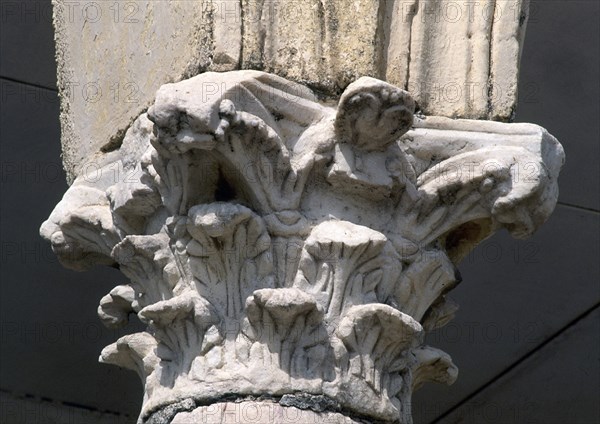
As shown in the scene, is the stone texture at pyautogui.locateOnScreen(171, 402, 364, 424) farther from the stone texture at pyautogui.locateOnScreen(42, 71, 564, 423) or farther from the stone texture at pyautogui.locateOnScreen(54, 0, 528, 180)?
the stone texture at pyautogui.locateOnScreen(54, 0, 528, 180)

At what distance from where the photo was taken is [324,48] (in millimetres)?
3799

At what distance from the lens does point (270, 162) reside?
3.64 meters

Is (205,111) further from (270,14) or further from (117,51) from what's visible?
(117,51)

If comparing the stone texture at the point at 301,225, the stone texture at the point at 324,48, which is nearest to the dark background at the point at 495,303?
the stone texture at the point at 324,48

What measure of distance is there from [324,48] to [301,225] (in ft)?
1.22

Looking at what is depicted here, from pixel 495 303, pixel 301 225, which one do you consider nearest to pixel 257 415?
pixel 301 225

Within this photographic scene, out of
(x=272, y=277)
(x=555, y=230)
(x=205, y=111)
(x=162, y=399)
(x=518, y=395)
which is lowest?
(x=518, y=395)

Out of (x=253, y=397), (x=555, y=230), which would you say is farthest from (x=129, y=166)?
(x=555, y=230)

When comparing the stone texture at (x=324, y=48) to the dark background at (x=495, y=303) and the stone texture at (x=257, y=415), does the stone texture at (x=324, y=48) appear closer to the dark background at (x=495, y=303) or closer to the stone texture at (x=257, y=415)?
the stone texture at (x=257, y=415)

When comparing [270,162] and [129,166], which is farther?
[129,166]

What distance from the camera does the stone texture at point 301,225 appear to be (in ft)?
11.8

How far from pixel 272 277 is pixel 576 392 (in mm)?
2596

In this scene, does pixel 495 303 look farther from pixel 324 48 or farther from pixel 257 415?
pixel 257 415

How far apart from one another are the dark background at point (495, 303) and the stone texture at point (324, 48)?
1.73 m
